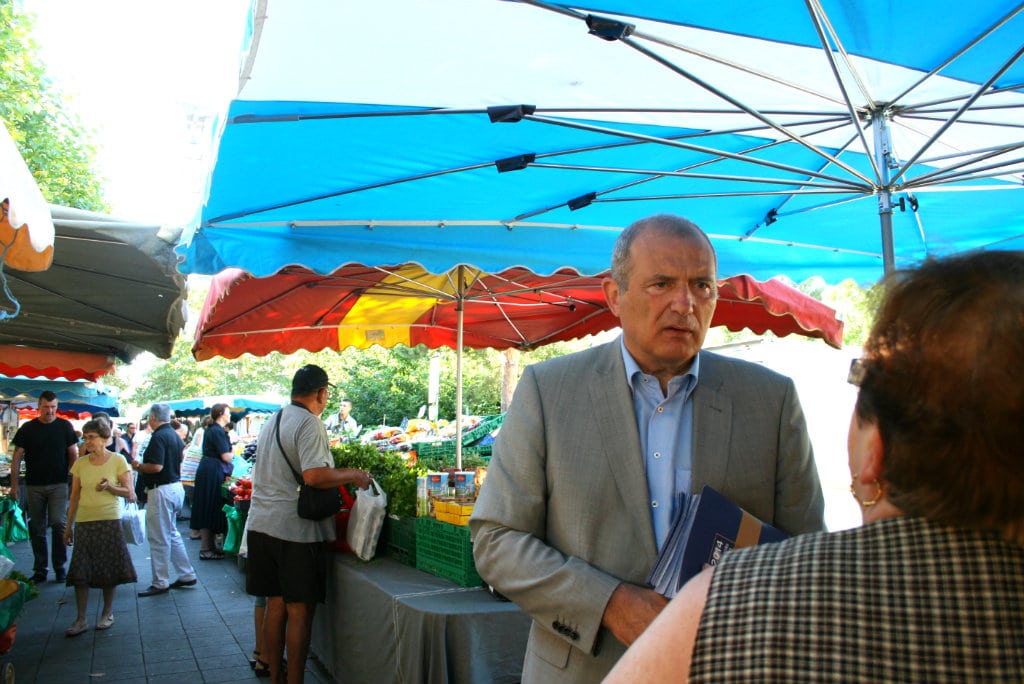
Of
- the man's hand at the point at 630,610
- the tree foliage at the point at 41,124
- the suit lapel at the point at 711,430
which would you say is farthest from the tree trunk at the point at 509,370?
the man's hand at the point at 630,610

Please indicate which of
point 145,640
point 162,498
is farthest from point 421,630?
point 162,498

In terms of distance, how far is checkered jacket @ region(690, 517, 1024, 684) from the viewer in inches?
33.7

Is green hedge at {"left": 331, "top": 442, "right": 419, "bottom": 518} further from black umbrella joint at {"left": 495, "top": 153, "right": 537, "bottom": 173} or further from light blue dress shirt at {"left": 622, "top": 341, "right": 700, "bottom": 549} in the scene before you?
light blue dress shirt at {"left": 622, "top": 341, "right": 700, "bottom": 549}

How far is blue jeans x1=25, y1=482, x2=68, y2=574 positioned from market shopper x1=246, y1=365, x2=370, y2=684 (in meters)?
6.04

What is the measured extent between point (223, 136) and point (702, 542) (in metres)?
3.05

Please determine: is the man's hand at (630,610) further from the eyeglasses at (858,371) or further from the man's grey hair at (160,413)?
the man's grey hair at (160,413)

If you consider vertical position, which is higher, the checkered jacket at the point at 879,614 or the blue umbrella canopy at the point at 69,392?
the blue umbrella canopy at the point at 69,392

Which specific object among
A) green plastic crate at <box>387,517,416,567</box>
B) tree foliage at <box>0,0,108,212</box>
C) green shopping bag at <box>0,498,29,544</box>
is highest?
tree foliage at <box>0,0,108,212</box>

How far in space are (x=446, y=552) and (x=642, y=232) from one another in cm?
301

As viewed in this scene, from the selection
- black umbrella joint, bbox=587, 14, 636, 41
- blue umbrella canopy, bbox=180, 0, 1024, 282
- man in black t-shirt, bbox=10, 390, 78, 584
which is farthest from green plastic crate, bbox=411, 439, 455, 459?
black umbrella joint, bbox=587, 14, 636, 41

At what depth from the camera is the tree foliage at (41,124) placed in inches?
717

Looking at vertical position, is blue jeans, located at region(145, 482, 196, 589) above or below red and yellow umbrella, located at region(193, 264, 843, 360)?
below

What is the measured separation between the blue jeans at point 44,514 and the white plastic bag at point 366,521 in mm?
6398

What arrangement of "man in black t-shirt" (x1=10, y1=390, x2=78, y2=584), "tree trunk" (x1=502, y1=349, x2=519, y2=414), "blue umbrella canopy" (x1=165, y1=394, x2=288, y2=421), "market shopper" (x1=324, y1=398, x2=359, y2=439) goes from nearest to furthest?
"man in black t-shirt" (x1=10, y1=390, x2=78, y2=584), "market shopper" (x1=324, y1=398, x2=359, y2=439), "tree trunk" (x1=502, y1=349, x2=519, y2=414), "blue umbrella canopy" (x1=165, y1=394, x2=288, y2=421)
